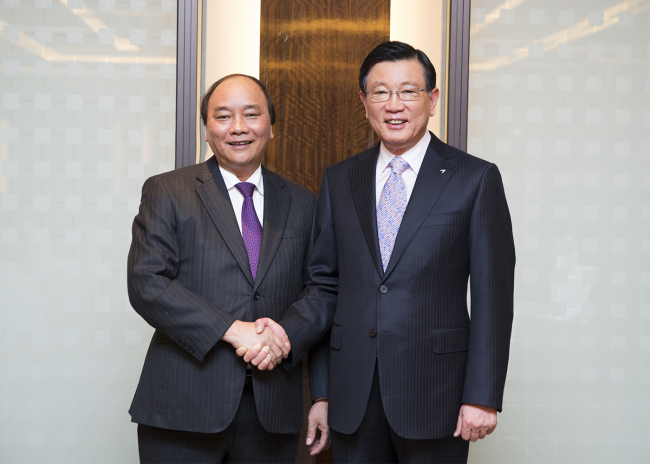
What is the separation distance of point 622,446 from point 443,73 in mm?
1896

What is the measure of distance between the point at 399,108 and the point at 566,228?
126cm

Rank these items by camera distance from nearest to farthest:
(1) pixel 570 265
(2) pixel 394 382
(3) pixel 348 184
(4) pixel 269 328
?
(2) pixel 394 382 < (4) pixel 269 328 < (3) pixel 348 184 < (1) pixel 570 265

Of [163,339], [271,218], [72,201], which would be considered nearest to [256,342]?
[163,339]

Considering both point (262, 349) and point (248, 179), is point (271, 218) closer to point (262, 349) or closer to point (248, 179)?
point (248, 179)

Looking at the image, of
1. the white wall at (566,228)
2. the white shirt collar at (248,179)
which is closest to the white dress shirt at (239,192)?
the white shirt collar at (248,179)

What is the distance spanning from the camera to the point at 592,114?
2.60m

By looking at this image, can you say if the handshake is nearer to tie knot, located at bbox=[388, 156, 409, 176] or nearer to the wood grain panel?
tie knot, located at bbox=[388, 156, 409, 176]

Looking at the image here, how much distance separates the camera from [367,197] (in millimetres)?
1770

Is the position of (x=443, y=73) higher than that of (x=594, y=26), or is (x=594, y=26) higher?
(x=594, y=26)

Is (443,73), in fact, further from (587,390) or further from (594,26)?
(587,390)

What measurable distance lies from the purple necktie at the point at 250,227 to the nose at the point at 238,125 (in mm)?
177

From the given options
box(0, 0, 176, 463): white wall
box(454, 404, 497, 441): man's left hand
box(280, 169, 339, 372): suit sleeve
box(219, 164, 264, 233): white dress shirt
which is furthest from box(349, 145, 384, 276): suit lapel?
box(0, 0, 176, 463): white wall

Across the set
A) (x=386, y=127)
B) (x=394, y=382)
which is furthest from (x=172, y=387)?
(x=386, y=127)

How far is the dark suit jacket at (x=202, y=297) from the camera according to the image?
1.68m
